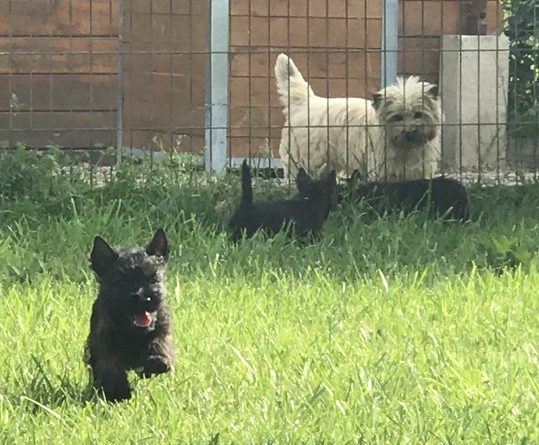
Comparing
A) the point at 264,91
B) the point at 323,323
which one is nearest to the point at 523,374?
the point at 323,323

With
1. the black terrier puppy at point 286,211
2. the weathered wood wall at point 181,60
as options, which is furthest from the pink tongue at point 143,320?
the weathered wood wall at point 181,60

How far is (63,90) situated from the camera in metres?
12.8

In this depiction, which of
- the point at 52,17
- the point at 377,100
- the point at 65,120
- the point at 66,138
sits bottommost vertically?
the point at 66,138

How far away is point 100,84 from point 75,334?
25.8 feet

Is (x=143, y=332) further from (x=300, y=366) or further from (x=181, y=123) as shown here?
(x=181, y=123)

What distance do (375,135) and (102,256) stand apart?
18.4 feet

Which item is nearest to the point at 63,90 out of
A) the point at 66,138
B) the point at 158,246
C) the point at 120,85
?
the point at 66,138

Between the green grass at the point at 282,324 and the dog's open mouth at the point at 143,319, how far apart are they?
25 cm

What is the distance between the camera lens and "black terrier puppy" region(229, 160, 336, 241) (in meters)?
7.64

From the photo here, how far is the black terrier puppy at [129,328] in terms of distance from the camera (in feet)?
14.2

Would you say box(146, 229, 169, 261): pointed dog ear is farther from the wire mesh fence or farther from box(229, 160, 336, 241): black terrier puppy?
the wire mesh fence

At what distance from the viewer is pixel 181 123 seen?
38.4ft

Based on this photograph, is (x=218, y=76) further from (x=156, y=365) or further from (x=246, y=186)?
(x=156, y=365)

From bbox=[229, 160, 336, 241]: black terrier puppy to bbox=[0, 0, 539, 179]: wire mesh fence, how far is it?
142cm
